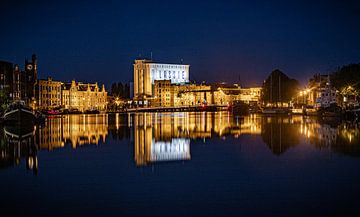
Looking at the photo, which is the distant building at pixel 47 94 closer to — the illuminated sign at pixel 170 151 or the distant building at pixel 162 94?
the distant building at pixel 162 94

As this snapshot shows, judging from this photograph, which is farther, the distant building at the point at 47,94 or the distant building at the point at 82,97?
the distant building at the point at 82,97

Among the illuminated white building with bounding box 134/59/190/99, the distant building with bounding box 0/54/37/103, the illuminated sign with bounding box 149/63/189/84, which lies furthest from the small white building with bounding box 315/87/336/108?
the illuminated sign with bounding box 149/63/189/84

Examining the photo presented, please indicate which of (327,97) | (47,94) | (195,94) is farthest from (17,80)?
(195,94)

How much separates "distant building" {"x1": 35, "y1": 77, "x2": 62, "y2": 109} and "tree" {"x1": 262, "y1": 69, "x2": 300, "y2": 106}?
50844 millimetres

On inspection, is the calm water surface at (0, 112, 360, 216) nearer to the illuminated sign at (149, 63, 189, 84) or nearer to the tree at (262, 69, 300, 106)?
the tree at (262, 69, 300, 106)

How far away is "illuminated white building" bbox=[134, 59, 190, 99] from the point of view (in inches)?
7072

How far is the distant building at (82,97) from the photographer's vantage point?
11131 centimetres

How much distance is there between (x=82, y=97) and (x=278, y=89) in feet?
180

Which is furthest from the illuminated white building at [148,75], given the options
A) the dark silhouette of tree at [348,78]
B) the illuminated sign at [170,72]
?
the dark silhouette of tree at [348,78]

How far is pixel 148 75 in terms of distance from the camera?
182 metres

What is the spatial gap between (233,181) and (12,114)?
36028 mm

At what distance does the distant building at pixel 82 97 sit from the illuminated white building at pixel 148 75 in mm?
47636

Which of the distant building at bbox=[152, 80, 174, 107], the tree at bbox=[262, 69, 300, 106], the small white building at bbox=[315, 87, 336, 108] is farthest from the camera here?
the distant building at bbox=[152, 80, 174, 107]

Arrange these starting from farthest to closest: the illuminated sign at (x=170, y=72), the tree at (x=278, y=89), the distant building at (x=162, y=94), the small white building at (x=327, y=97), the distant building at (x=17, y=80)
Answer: the illuminated sign at (x=170, y=72) < the distant building at (x=162, y=94) < the tree at (x=278, y=89) < the distant building at (x=17, y=80) < the small white building at (x=327, y=97)
